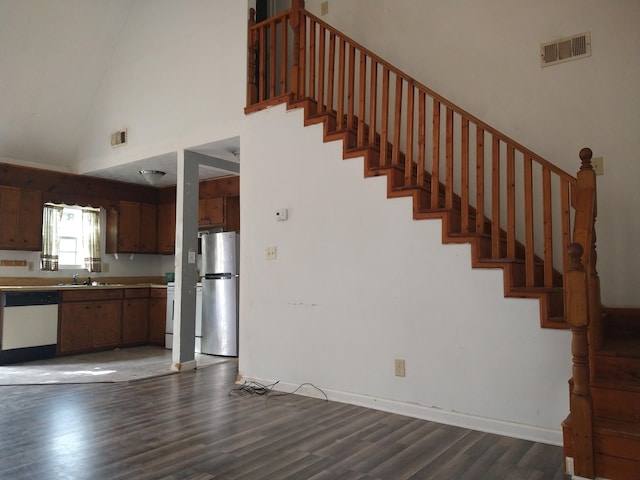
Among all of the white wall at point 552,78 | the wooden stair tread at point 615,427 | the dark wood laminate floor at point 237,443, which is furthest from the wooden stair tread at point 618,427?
the white wall at point 552,78

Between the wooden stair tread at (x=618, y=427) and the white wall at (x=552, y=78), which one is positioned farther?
the white wall at (x=552, y=78)

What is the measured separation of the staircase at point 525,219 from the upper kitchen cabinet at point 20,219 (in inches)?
139

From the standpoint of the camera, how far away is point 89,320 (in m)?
6.18

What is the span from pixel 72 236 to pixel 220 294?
256cm

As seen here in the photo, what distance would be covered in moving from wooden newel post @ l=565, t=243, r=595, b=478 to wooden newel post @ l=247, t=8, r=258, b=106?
3264 mm

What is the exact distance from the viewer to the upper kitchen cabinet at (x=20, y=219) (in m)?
5.83

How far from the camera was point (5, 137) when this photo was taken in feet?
19.2

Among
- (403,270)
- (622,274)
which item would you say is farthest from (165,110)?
(622,274)

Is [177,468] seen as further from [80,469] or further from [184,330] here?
[184,330]

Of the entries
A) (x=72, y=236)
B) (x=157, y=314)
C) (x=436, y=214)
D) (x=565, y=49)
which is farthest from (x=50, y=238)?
(x=565, y=49)

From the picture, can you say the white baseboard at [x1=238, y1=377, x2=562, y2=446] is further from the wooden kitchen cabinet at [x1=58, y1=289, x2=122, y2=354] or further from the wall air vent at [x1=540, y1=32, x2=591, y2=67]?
the wooden kitchen cabinet at [x1=58, y1=289, x2=122, y2=354]

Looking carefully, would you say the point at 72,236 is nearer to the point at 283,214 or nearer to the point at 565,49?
the point at 283,214

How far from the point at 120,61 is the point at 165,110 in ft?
4.38

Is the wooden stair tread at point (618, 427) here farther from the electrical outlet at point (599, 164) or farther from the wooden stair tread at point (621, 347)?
the electrical outlet at point (599, 164)
